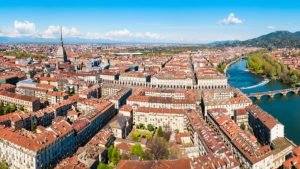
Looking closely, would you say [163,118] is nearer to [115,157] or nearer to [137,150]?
[137,150]

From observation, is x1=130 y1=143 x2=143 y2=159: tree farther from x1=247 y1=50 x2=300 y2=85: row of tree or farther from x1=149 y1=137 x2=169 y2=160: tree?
x1=247 y1=50 x2=300 y2=85: row of tree

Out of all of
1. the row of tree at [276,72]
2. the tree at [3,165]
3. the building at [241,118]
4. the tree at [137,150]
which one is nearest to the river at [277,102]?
the row of tree at [276,72]

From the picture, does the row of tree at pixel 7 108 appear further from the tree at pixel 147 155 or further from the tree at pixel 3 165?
the tree at pixel 147 155

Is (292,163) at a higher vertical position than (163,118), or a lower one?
lower

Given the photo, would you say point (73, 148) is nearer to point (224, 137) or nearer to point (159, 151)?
point (159, 151)

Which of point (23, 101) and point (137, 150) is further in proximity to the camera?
point (23, 101)

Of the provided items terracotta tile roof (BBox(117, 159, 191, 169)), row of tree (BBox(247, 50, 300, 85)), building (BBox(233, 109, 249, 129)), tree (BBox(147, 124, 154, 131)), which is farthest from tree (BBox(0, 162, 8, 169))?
row of tree (BBox(247, 50, 300, 85))

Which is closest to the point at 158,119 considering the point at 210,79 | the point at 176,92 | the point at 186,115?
the point at 186,115

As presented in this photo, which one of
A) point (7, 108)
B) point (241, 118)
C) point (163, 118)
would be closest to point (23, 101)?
point (7, 108)

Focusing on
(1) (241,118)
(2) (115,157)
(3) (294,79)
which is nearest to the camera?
(2) (115,157)
